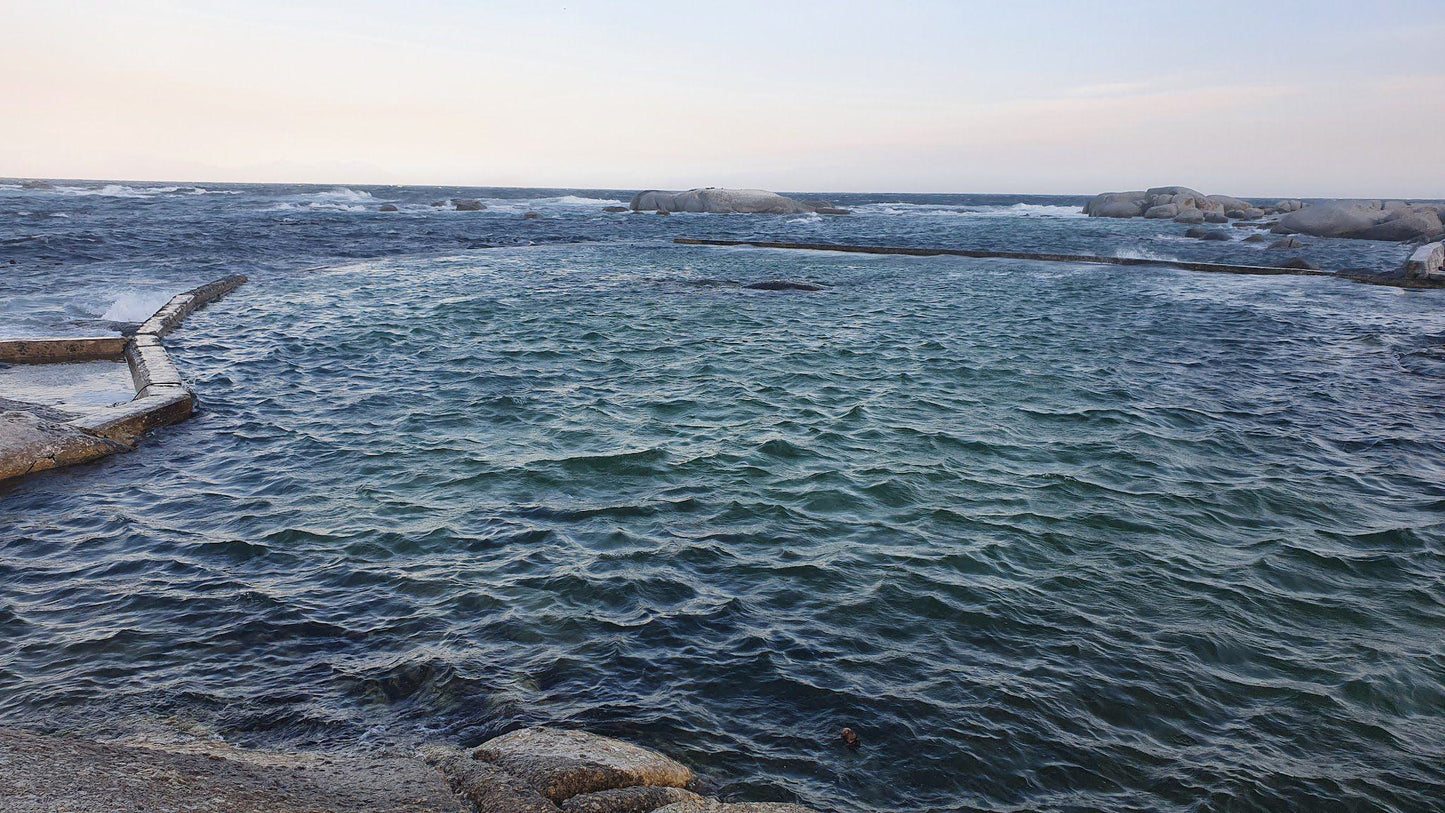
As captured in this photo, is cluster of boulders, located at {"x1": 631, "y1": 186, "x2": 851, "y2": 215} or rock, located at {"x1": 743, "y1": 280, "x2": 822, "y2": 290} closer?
rock, located at {"x1": 743, "y1": 280, "x2": 822, "y2": 290}

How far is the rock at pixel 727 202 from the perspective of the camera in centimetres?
8100

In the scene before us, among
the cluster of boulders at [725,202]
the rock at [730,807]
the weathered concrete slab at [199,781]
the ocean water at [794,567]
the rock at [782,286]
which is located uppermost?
the cluster of boulders at [725,202]

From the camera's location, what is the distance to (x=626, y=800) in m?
3.50

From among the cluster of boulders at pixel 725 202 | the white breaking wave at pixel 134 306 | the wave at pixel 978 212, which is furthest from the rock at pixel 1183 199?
the white breaking wave at pixel 134 306

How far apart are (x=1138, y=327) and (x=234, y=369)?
1971cm

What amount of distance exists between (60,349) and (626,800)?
48.8 ft

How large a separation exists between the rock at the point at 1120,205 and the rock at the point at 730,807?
303 feet

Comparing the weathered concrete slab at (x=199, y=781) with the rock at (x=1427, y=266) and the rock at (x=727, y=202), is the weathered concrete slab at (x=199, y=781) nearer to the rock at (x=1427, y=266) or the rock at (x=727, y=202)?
the rock at (x=1427, y=266)

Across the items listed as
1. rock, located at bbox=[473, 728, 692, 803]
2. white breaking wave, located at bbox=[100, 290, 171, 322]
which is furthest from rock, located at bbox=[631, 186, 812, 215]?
rock, located at bbox=[473, 728, 692, 803]

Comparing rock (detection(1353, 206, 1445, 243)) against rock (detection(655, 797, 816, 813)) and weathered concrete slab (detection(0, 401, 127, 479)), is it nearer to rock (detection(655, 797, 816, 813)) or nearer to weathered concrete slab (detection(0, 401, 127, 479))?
rock (detection(655, 797, 816, 813))

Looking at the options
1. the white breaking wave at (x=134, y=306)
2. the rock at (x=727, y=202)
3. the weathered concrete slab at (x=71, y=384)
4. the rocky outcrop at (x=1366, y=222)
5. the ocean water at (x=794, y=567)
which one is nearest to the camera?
the ocean water at (x=794, y=567)

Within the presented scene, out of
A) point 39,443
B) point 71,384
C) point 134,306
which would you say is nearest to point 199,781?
point 39,443

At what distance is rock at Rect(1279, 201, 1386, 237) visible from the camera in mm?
50031

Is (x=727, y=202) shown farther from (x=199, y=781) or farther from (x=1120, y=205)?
(x=199, y=781)
